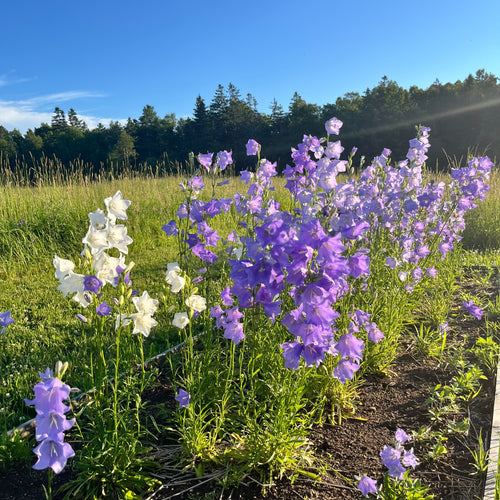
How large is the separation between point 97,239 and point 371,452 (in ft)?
5.33

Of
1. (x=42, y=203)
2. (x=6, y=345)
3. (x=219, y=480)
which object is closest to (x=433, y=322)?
(x=219, y=480)

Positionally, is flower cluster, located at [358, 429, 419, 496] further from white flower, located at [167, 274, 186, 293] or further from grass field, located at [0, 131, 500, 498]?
white flower, located at [167, 274, 186, 293]

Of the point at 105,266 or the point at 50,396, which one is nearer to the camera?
the point at 50,396

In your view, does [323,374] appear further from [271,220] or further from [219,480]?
[271,220]

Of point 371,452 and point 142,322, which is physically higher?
point 142,322

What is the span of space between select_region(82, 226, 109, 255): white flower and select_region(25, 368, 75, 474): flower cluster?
0.54m

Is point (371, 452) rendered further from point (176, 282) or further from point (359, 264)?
point (176, 282)

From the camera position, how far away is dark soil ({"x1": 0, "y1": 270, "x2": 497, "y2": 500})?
168 centimetres

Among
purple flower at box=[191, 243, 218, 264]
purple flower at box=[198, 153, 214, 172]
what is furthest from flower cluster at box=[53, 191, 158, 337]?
purple flower at box=[198, 153, 214, 172]

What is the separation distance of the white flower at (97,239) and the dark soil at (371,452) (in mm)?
1047

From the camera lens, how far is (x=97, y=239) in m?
1.45

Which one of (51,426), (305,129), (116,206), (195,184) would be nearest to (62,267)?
(116,206)

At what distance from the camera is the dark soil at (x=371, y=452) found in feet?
5.50

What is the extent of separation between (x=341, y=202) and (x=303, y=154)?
3.02ft
